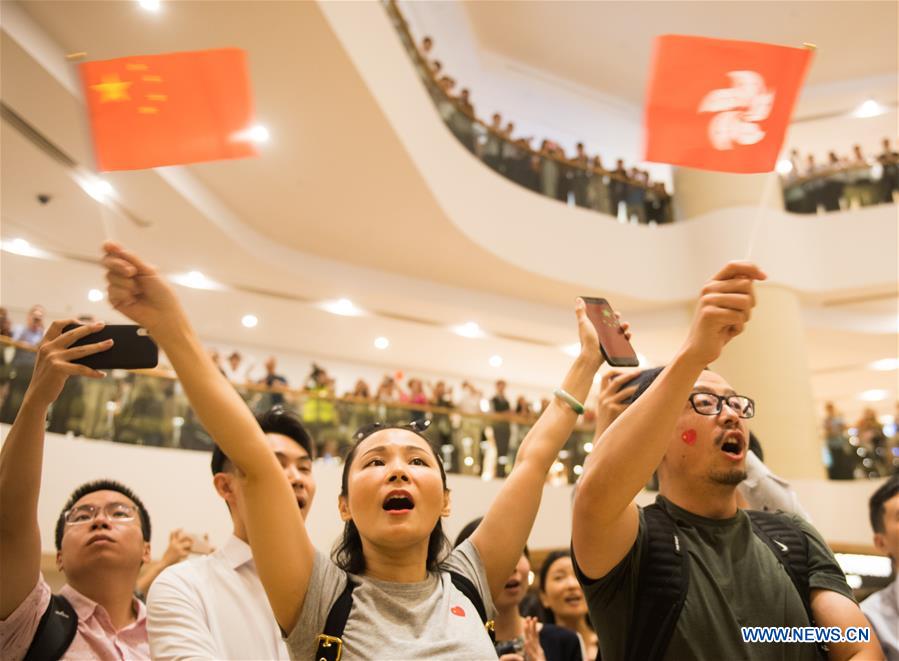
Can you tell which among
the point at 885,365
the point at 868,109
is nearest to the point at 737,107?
the point at 868,109

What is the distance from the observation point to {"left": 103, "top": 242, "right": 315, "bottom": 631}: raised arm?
1548 millimetres

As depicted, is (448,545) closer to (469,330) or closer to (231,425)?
(231,425)

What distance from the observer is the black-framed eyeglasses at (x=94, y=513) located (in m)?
2.64

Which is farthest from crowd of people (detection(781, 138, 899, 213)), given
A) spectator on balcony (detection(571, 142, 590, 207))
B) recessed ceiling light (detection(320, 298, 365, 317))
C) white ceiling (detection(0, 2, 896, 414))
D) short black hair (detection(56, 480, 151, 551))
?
short black hair (detection(56, 480, 151, 551))

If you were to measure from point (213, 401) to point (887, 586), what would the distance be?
2.45m

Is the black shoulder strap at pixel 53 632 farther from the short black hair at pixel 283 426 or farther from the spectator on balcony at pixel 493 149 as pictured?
the spectator on balcony at pixel 493 149

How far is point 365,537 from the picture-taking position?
180 centimetres

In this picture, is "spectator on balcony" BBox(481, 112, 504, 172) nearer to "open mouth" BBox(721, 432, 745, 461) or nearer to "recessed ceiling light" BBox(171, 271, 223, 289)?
"recessed ceiling light" BBox(171, 271, 223, 289)

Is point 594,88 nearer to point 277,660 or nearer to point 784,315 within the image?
point 784,315

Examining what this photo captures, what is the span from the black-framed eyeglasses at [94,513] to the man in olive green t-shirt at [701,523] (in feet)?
5.32

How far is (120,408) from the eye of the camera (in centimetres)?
785

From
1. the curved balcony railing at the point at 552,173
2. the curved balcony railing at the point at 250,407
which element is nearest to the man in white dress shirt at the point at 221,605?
the curved balcony railing at the point at 250,407

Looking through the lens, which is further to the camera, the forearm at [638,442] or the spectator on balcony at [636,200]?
the spectator on balcony at [636,200]

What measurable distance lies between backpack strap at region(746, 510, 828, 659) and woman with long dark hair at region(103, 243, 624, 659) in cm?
57
